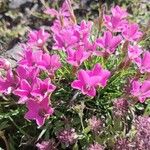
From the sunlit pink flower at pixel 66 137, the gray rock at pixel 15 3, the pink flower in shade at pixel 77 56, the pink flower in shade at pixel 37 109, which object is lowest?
the gray rock at pixel 15 3

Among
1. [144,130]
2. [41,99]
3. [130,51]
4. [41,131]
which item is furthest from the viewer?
[41,131]

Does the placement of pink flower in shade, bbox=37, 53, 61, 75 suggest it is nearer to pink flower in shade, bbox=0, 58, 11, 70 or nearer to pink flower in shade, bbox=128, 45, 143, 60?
pink flower in shade, bbox=0, 58, 11, 70

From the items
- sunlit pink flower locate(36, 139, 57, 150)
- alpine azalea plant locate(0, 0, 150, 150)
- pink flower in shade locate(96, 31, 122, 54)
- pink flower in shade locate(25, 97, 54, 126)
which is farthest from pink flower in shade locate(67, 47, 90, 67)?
sunlit pink flower locate(36, 139, 57, 150)

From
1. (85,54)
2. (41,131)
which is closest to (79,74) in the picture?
(85,54)

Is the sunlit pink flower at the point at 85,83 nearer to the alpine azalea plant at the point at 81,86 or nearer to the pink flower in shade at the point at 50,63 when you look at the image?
the alpine azalea plant at the point at 81,86

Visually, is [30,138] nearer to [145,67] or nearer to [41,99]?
[41,99]

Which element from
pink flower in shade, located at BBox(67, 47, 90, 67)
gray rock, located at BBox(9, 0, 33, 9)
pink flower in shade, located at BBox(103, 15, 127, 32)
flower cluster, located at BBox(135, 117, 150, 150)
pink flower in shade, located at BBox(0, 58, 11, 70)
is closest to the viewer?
flower cluster, located at BBox(135, 117, 150, 150)

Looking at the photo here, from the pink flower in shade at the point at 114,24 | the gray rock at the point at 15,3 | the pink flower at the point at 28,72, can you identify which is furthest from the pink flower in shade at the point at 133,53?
the gray rock at the point at 15,3
